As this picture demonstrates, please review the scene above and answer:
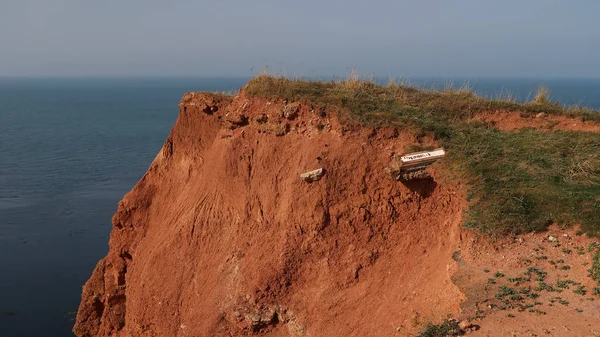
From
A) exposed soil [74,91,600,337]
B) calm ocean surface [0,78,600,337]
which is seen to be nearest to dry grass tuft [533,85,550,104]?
calm ocean surface [0,78,600,337]

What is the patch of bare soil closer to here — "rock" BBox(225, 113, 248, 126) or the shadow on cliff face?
the shadow on cliff face

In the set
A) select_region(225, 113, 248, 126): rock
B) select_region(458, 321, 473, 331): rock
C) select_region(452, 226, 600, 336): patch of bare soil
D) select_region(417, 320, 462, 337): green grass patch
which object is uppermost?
select_region(225, 113, 248, 126): rock

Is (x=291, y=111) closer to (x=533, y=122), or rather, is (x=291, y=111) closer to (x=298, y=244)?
(x=298, y=244)

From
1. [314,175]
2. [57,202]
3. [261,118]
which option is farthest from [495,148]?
[57,202]

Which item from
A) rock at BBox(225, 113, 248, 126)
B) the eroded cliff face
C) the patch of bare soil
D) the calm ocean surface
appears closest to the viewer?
the patch of bare soil

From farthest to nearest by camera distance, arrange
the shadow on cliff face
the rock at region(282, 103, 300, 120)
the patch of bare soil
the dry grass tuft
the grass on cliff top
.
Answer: the dry grass tuft → the rock at region(282, 103, 300, 120) → the shadow on cliff face → the grass on cliff top → the patch of bare soil

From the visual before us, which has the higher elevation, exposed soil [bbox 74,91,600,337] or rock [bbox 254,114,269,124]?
rock [bbox 254,114,269,124]

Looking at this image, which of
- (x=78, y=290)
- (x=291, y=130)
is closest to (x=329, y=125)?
(x=291, y=130)

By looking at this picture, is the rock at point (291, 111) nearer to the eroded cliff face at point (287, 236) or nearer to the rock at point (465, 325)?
the eroded cliff face at point (287, 236)

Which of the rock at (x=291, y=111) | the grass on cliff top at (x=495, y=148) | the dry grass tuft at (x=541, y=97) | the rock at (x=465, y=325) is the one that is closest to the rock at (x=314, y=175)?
the grass on cliff top at (x=495, y=148)
